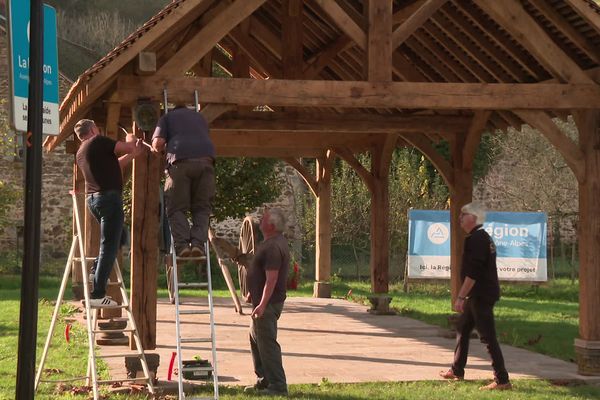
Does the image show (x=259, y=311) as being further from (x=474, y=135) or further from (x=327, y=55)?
(x=474, y=135)

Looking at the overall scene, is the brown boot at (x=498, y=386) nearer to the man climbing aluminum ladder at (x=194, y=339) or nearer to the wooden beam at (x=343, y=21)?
the man climbing aluminum ladder at (x=194, y=339)

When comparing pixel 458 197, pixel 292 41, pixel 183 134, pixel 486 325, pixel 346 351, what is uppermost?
pixel 292 41

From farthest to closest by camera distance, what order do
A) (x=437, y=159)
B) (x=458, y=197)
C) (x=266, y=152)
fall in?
(x=266, y=152), (x=437, y=159), (x=458, y=197)

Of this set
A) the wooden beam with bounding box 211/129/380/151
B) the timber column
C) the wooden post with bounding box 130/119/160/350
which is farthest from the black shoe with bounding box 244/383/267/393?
the wooden beam with bounding box 211/129/380/151

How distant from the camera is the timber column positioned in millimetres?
11133

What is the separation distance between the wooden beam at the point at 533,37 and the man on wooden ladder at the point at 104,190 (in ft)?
13.2

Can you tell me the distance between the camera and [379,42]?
1075cm

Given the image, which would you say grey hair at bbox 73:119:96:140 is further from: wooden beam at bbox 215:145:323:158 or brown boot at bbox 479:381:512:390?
wooden beam at bbox 215:145:323:158

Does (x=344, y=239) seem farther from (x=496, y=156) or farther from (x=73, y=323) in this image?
(x=73, y=323)

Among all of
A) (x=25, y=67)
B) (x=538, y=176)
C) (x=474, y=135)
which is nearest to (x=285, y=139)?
(x=474, y=135)

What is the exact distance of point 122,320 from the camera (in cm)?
1366

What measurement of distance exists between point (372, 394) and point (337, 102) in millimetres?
2886

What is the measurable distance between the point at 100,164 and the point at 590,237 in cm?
514

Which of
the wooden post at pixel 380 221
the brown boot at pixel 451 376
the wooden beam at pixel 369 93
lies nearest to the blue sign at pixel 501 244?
the wooden post at pixel 380 221
